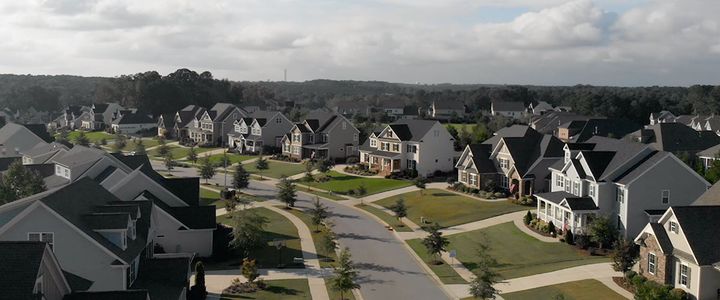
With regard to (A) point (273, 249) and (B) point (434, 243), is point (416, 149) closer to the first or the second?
(A) point (273, 249)

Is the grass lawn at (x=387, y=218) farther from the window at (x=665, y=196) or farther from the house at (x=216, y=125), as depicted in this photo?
the house at (x=216, y=125)

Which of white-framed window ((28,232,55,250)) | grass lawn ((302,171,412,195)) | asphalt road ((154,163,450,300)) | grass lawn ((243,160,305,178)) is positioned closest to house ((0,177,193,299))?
white-framed window ((28,232,55,250))

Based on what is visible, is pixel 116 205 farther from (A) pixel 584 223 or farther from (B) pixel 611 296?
(A) pixel 584 223

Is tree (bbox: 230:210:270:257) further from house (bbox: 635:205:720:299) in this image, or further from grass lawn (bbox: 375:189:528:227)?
house (bbox: 635:205:720:299)

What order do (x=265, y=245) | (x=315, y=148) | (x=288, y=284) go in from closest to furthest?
(x=288, y=284)
(x=265, y=245)
(x=315, y=148)

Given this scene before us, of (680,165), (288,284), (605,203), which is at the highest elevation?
(680,165)

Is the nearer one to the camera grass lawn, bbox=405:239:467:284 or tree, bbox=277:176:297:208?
grass lawn, bbox=405:239:467:284

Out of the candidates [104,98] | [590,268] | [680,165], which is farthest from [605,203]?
[104,98]
